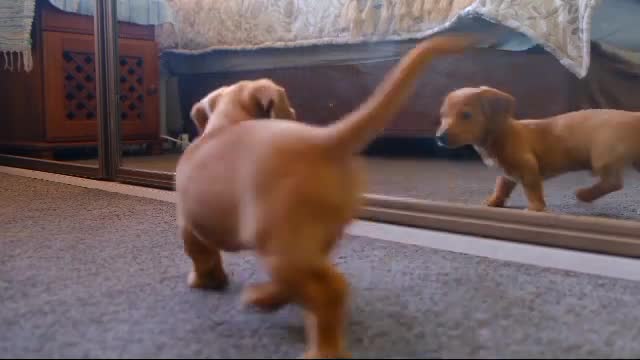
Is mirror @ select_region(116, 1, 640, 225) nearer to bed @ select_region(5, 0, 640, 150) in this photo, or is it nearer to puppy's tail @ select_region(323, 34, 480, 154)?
bed @ select_region(5, 0, 640, 150)

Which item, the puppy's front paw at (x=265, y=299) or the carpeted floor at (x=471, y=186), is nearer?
the puppy's front paw at (x=265, y=299)

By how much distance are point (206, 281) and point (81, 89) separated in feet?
5.07

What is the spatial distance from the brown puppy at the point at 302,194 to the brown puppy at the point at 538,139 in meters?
0.64

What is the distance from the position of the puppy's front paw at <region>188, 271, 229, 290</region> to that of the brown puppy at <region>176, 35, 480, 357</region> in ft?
0.49

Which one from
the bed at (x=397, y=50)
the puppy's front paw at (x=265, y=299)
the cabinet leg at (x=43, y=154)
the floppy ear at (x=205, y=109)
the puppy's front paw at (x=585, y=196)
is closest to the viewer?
the puppy's front paw at (x=265, y=299)

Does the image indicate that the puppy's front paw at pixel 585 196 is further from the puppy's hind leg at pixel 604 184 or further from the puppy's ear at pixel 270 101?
the puppy's ear at pixel 270 101

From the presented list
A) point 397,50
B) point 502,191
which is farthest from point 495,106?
point 397,50

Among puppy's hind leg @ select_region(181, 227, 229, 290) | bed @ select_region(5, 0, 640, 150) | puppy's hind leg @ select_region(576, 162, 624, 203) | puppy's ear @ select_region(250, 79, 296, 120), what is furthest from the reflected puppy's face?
puppy's hind leg @ select_region(181, 227, 229, 290)

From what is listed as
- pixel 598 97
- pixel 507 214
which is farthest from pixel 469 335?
pixel 598 97

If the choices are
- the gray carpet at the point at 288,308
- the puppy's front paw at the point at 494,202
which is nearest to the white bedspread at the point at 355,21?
the puppy's front paw at the point at 494,202

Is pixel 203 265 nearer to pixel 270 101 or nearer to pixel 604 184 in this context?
pixel 270 101

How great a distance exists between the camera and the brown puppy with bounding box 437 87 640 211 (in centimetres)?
118

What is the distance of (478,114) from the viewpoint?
3.89 ft

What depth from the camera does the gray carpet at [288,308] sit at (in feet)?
1.94
